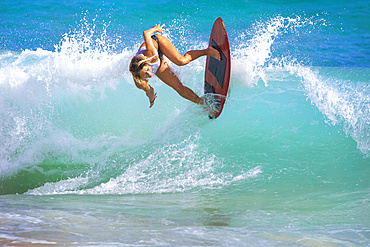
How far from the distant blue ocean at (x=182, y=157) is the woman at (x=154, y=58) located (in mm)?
727

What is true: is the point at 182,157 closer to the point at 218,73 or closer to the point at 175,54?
the point at 218,73

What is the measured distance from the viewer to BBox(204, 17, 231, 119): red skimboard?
13.5ft

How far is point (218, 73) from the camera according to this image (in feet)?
14.8

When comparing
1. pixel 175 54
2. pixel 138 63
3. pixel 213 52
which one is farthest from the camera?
pixel 213 52

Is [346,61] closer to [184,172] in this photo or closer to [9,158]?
[184,172]

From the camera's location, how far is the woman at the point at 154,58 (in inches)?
155

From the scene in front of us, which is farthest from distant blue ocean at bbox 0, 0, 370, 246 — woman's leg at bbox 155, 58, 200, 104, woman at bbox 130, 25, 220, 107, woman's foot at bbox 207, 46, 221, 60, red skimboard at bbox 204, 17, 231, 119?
woman at bbox 130, 25, 220, 107

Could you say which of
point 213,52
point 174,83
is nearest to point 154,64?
point 174,83

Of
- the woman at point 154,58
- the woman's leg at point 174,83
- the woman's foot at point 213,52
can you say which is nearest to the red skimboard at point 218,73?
the woman's foot at point 213,52

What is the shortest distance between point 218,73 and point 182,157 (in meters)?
1.21

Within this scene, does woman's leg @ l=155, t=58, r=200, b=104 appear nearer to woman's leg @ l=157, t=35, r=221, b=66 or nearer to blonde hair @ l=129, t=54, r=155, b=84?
woman's leg @ l=157, t=35, r=221, b=66

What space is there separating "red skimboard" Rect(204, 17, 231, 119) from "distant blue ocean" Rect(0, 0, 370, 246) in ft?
0.77

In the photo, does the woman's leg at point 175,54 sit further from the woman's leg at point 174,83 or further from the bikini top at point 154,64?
the woman's leg at point 174,83

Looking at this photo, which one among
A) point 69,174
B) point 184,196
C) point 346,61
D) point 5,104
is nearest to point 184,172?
point 184,196
